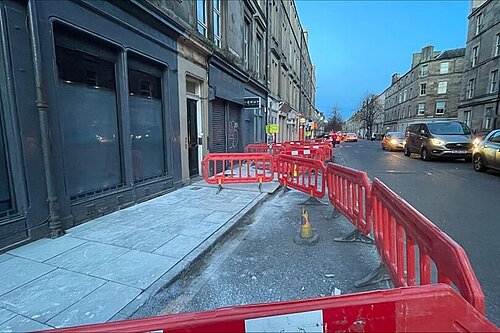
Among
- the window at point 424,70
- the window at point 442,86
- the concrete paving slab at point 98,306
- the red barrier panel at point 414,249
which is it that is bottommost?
the concrete paving slab at point 98,306

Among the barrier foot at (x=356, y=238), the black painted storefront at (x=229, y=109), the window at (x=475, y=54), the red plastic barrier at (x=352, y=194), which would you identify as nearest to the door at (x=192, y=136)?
the black painted storefront at (x=229, y=109)

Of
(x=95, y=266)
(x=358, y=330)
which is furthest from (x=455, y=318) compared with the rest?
(x=95, y=266)

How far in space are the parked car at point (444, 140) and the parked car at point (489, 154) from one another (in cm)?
273

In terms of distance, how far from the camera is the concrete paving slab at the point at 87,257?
130 inches

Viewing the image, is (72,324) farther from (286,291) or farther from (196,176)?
(196,176)

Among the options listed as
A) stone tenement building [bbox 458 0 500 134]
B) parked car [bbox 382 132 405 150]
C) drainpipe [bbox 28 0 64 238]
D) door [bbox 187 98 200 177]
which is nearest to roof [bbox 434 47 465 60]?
stone tenement building [bbox 458 0 500 134]

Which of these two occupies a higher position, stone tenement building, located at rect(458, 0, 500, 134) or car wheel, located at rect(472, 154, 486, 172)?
stone tenement building, located at rect(458, 0, 500, 134)

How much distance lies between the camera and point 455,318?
1.21 meters

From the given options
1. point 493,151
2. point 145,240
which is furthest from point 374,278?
point 493,151

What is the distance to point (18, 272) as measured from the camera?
3.15m

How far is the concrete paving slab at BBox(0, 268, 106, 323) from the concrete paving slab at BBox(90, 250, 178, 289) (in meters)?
0.16

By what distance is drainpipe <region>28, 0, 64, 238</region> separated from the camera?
12.8 ft

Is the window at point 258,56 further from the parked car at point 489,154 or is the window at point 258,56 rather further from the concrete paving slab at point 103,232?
the concrete paving slab at point 103,232

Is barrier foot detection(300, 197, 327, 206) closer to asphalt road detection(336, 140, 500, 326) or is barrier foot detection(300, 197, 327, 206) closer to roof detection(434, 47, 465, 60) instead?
asphalt road detection(336, 140, 500, 326)
